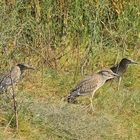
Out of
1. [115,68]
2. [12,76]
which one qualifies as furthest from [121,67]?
[12,76]

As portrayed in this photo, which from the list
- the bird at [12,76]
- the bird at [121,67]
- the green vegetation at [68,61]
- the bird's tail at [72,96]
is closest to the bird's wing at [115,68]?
the bird at [121,67]

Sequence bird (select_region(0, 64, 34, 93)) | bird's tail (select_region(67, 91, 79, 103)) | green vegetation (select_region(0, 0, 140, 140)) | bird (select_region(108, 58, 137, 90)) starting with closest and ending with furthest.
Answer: green vegetation (select_region(0, 0, 140, 140)) < bird (select_region(0, 64, 34, 93)) < bird's tail (select_region(67, 91, 79, 103)) < bird (select_region(108, 58, 137, 90))

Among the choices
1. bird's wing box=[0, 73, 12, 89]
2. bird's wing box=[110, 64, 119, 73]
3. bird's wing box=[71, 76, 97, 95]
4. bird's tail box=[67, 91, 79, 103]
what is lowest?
bird's tail box=[67, 91, 79, 103]

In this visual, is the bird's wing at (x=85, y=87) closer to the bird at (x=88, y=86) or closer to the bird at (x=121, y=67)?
the bird at (x=88, y=86)

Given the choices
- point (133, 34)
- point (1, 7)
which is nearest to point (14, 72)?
point (1, 7)

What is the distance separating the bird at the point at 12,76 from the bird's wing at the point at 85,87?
80 centimetres

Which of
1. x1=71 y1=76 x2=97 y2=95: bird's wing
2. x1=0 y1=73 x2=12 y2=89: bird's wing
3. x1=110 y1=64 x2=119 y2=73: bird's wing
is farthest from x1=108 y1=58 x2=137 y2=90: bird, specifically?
x1=0 y1=73 x2=12 y2=89: bird's wing

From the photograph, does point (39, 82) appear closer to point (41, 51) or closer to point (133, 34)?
point (41, 51)

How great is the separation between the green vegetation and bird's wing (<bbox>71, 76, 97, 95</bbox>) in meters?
0.19

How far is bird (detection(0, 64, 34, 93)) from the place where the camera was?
9281 mm

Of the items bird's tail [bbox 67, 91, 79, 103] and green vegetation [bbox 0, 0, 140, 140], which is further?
bird's tail [bbox 67, 91, 79, 103]

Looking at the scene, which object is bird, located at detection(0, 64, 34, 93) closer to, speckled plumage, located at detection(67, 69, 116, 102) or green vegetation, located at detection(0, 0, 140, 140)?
green vegetation, located at detection(0, 0, 140, 140)

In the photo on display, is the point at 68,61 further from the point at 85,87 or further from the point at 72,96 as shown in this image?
the point at 72,96

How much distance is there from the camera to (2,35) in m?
9.86
